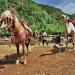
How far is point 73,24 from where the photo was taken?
20.8 metres

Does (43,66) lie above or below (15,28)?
below

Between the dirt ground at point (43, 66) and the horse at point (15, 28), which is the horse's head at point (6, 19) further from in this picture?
the dirt ground at point (43, 66)

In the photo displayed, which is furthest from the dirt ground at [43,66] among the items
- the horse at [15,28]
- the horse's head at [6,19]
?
the horse's head at [6,19]

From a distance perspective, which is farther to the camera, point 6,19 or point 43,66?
point 6,19

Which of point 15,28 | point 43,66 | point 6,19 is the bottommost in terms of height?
point 43,66

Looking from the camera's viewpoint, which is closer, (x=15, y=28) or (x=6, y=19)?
(x=6, y=19)

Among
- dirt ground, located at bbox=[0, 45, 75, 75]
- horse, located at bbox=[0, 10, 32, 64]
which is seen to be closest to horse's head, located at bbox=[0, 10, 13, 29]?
horse, located at bbox=[0, 10, 32, 64]

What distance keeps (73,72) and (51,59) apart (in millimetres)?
2975

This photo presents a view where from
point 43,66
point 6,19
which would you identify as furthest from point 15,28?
point 43,66

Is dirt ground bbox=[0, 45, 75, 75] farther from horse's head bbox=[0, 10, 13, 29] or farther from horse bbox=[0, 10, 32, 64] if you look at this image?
horse's head bbox=[0, 10, 13, 29]

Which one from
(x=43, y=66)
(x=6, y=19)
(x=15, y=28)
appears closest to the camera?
(x=43, y=66)

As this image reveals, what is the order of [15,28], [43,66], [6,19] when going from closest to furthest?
[43,66], [6,19], [15,28]

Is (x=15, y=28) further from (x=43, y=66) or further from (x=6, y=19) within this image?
(x=43, y=66)

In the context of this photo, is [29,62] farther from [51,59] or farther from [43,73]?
[43,73]
